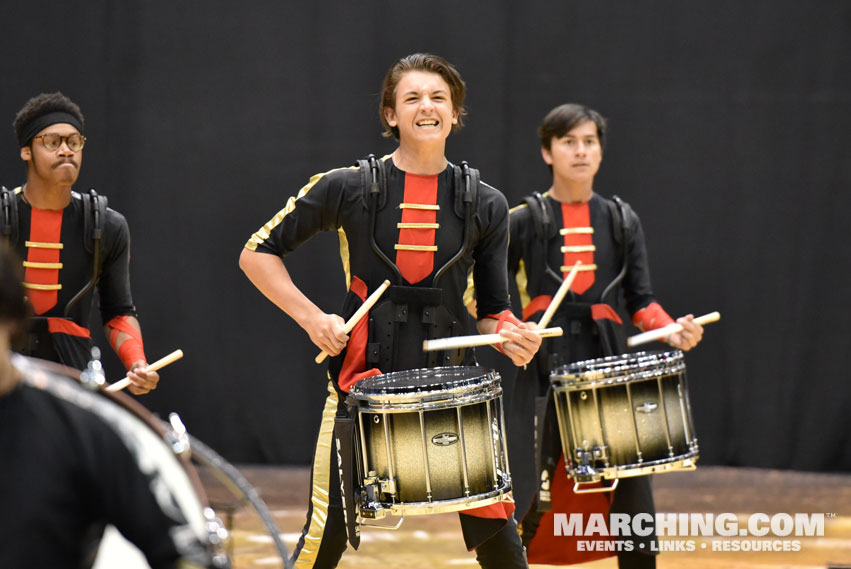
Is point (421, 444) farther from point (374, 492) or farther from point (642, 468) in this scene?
point (642, 468)

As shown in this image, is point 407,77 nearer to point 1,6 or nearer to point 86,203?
point 86,203

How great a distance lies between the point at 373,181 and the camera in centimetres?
294

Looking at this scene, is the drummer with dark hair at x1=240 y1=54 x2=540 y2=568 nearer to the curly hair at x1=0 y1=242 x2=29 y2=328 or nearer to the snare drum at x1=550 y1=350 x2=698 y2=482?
the snare drum at x1=550 y1=350 x2=698 y2=482

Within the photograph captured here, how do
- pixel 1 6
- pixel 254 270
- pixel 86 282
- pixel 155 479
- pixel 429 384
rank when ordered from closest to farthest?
pixel 155 479, pixel 429 384, pixel 254 270, pixel 86 282, pixel 1 6

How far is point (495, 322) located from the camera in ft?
9.93

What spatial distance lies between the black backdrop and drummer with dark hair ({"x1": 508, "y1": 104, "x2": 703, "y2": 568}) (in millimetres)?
1867

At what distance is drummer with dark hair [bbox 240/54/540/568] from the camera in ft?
9.21

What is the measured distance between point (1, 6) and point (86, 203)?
113 inches

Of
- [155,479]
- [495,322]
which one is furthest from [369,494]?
[155,479]

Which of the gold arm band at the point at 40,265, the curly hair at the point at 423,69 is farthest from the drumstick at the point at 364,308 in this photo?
the gold arm band at the point at 40,265

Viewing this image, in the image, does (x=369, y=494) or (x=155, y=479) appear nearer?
(x=155, y=479)

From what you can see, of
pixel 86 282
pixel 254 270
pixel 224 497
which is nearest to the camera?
pixel 254 270

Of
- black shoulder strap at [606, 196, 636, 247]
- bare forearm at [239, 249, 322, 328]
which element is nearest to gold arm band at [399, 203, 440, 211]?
bare forearm at [239, 249, 322, 328]

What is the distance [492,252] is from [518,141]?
3099 millimetres
